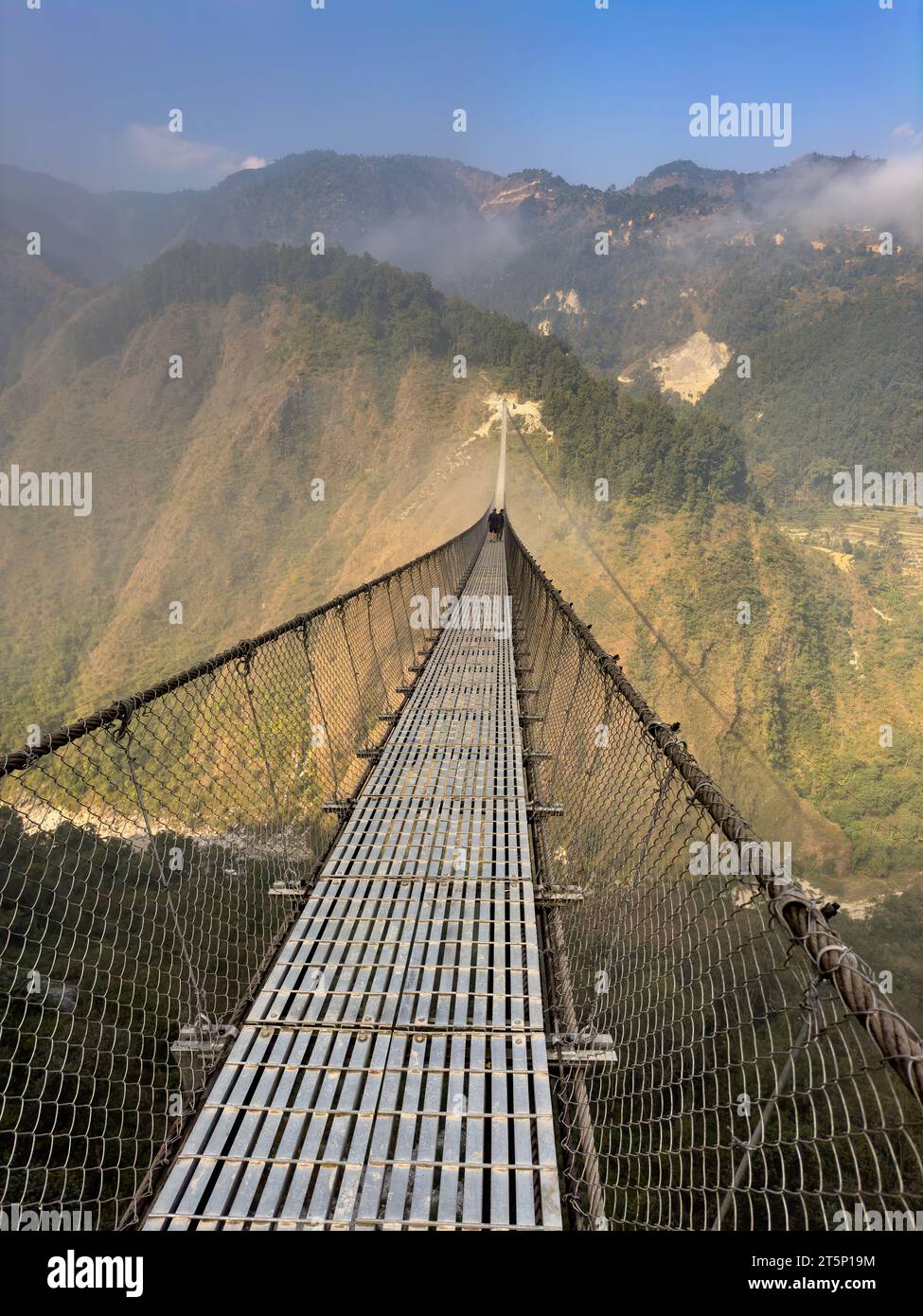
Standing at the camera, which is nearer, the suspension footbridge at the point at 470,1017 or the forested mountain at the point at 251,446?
the suspension footbridge at the point at 470,1017
